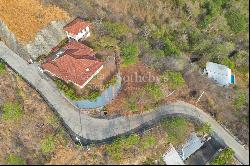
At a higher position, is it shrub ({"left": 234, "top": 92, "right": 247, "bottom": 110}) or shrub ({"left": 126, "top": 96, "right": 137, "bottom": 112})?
shrub ({"left": 126, "top": 96, "right": 137, "bottom": 112})

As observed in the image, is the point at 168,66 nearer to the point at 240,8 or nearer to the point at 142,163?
the point at 142,163

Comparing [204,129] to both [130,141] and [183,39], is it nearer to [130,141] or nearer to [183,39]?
[130,141]

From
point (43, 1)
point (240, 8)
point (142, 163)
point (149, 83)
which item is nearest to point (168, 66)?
point (149, 83)

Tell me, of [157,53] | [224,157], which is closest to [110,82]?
[157,53]

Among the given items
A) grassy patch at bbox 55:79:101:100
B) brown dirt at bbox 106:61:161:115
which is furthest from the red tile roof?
grassy patch at bbox 55:79:101:100

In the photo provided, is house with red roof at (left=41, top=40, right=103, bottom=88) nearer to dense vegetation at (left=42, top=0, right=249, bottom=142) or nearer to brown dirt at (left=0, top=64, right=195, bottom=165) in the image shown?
dense vegetation at (left=42, top=0, right=249, bottom=142)

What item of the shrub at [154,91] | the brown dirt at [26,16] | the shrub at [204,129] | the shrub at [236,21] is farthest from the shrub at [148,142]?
the shrub at [236,21]
